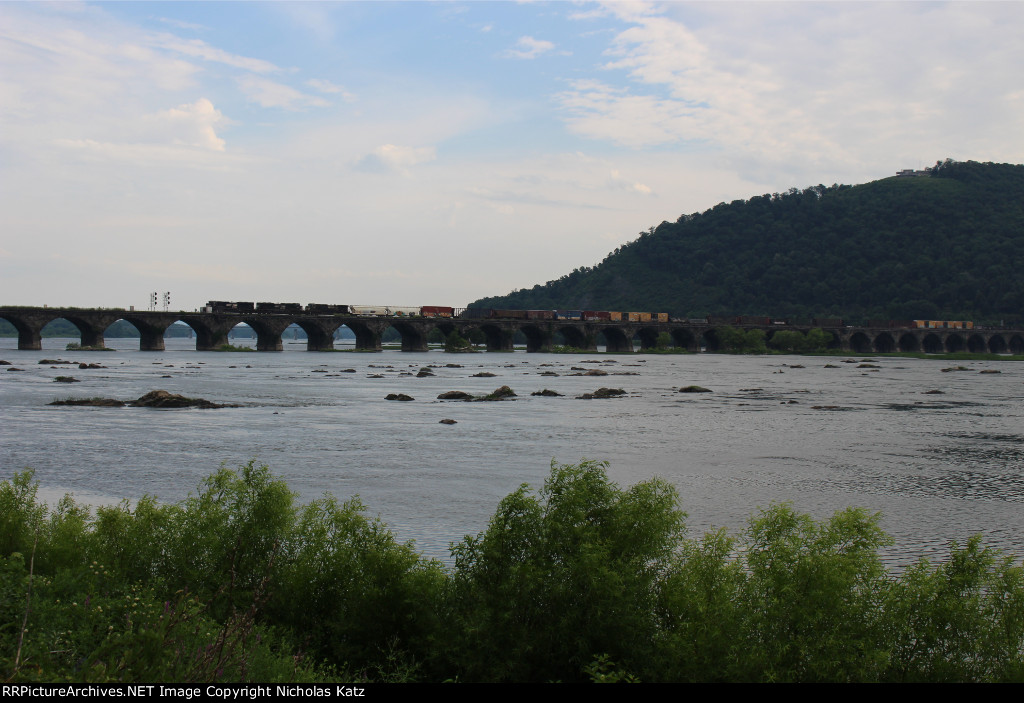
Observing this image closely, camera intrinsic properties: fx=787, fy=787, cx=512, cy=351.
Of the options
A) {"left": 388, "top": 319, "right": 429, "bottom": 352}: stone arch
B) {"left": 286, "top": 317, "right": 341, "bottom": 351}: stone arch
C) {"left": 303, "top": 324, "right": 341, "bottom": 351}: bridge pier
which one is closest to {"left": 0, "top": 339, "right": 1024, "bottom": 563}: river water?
{"left": 286, "top": 317, "right": 341, "bottom": 351}: stone arch

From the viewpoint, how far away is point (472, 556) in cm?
1300

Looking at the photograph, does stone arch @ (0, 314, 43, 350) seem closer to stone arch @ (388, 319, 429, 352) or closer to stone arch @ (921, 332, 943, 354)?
stone arch @ (388, 319, 429, 352)

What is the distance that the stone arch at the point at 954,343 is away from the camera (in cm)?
19225

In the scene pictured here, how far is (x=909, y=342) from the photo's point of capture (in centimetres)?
18988

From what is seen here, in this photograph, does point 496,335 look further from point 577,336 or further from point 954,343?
point 954,343

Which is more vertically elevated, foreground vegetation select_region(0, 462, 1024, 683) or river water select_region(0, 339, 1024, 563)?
foreground vegetation select_region(0, 462, 1024, 683)

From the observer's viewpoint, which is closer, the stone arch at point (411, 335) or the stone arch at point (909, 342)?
the stone arch at point (411, 335)

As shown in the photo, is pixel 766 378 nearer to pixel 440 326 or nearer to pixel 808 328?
pixel 440 326

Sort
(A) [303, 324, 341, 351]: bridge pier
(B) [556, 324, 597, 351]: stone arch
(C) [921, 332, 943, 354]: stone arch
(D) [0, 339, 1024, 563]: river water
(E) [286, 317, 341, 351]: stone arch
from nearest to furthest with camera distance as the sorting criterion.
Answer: (D) [0, 339, 1024, 563]: river water, (E) [286, 317, 341, 351]: stone arch, (A) [303, 324, 341, 351]: bridge pier, (B) [556, 324, 597, 351]: stone arch, (C) [921, 332, 943, 354]: stone arch

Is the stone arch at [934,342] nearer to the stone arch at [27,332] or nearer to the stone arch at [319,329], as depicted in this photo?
the stone arch at [319,329]

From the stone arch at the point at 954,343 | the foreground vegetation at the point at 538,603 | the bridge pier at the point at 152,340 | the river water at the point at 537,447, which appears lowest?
the river water at the point at 537,447

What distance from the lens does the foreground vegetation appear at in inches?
422

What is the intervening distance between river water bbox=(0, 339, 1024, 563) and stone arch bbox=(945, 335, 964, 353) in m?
137

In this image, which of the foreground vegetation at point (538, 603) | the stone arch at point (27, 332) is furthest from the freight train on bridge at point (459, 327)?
the foreground vegetation at point (538, 603)
